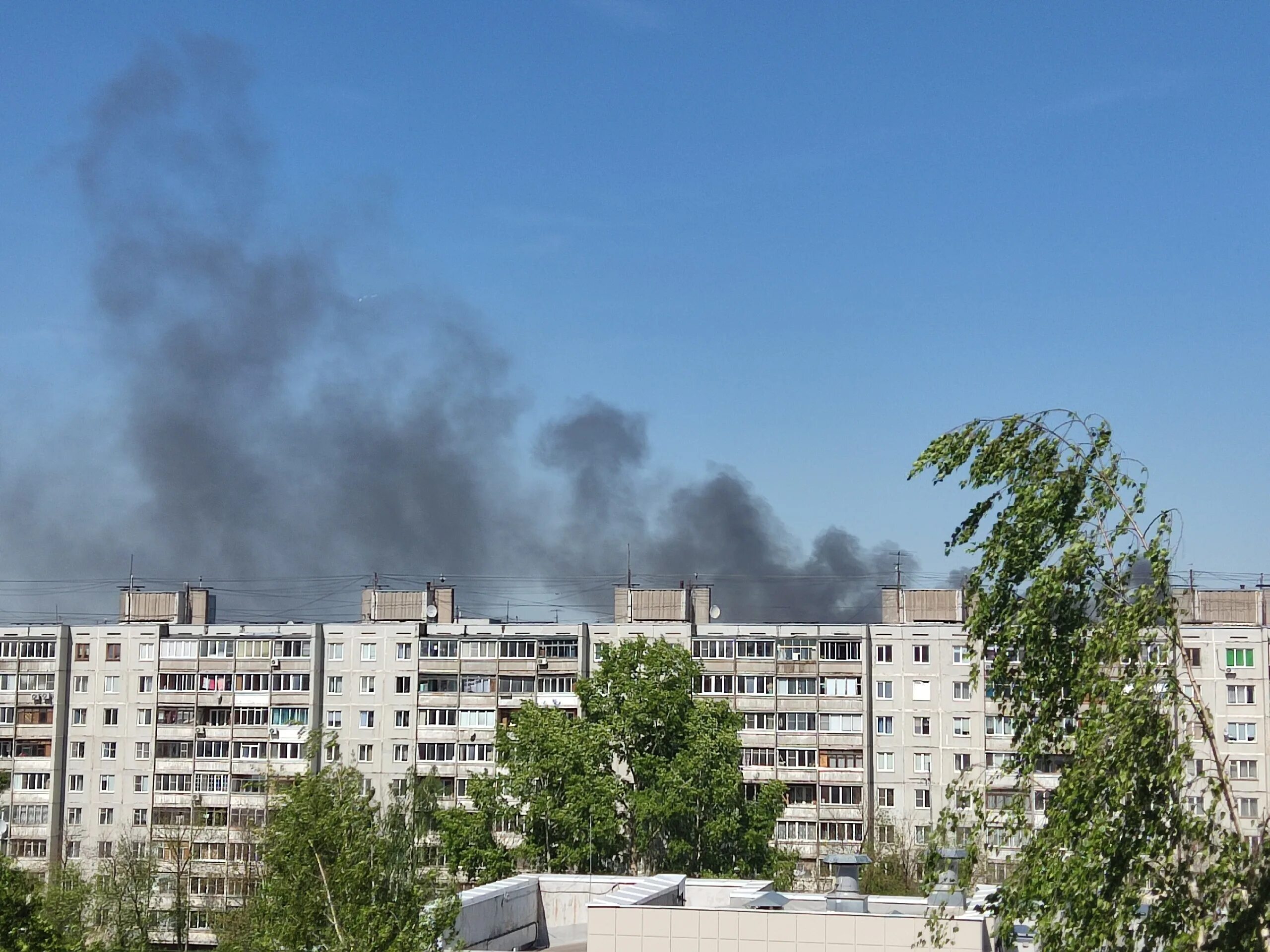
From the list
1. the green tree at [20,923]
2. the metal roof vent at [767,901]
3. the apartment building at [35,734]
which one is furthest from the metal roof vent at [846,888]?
the apartment building at [35,734]

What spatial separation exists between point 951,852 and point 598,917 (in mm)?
11984

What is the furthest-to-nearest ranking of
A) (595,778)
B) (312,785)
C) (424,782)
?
(595,778) < (424,782) < (312,785)

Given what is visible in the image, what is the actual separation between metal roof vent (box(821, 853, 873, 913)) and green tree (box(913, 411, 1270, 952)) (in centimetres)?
2383

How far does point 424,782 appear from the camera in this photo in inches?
1620

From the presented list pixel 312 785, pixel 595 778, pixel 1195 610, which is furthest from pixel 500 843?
pixel 1195 610

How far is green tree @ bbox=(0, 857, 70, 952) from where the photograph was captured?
24.6 metres

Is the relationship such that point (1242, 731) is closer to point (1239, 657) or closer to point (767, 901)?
point (1239, 657)

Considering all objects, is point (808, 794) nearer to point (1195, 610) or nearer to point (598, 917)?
point (1195, 610)

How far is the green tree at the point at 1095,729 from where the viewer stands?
54.4 ft

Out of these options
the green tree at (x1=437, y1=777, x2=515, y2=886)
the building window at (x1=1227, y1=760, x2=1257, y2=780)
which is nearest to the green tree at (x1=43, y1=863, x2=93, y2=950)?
the green tree at (x1=437, y1=777, x2=515, y2=886)

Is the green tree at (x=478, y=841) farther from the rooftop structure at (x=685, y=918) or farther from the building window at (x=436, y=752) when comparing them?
the building window at (x=436, y=752)

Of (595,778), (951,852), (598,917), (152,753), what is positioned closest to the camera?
(598,917)

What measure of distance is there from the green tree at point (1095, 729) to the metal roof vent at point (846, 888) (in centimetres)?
2383

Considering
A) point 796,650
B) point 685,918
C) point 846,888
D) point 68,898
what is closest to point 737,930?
point 685,918
